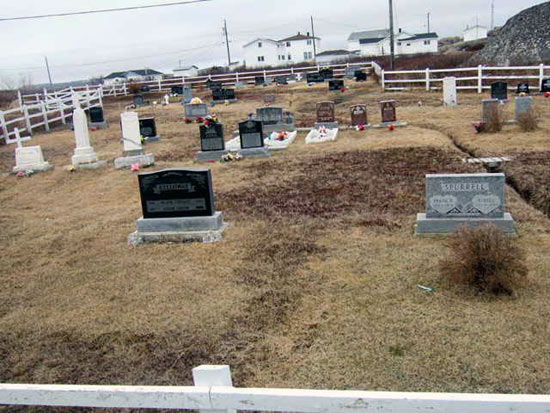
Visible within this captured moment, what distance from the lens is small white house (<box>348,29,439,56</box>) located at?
88.7m

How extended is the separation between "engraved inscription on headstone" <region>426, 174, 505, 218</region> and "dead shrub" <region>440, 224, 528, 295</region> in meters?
1.72

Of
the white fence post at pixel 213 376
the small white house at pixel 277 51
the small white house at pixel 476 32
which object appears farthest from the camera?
the small white house at pixel 476 32

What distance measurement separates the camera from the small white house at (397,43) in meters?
88.7

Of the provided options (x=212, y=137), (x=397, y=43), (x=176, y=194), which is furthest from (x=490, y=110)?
(x=397, y=43)

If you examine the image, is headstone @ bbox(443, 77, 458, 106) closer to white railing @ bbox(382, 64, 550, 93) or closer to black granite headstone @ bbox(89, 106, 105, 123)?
white railing @ bbox(382, 64, 550, 93)

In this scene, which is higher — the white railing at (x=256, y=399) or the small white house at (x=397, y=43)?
the small white house at (x=397, y=43)

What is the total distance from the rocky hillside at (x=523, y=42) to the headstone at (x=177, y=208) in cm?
3360

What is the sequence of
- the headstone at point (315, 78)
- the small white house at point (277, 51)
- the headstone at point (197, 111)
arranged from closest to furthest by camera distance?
the headstone at point (197, 111)
the headstone at point (315, 78)
the small white house at point (277, 51)

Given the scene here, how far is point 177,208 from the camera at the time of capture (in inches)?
352

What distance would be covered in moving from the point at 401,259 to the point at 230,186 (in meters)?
6.06

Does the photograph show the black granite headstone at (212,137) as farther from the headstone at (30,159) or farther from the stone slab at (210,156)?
the headstone at (30,159)

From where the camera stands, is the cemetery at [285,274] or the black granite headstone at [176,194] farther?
the black granite headstone at [176,194]

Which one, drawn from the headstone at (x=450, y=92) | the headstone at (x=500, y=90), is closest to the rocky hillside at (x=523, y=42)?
the headstone at (x=500, y=90)

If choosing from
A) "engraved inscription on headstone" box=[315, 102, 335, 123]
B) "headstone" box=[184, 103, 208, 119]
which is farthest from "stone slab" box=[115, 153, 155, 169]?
"headstone" box=[184, 103, 208, 119]
